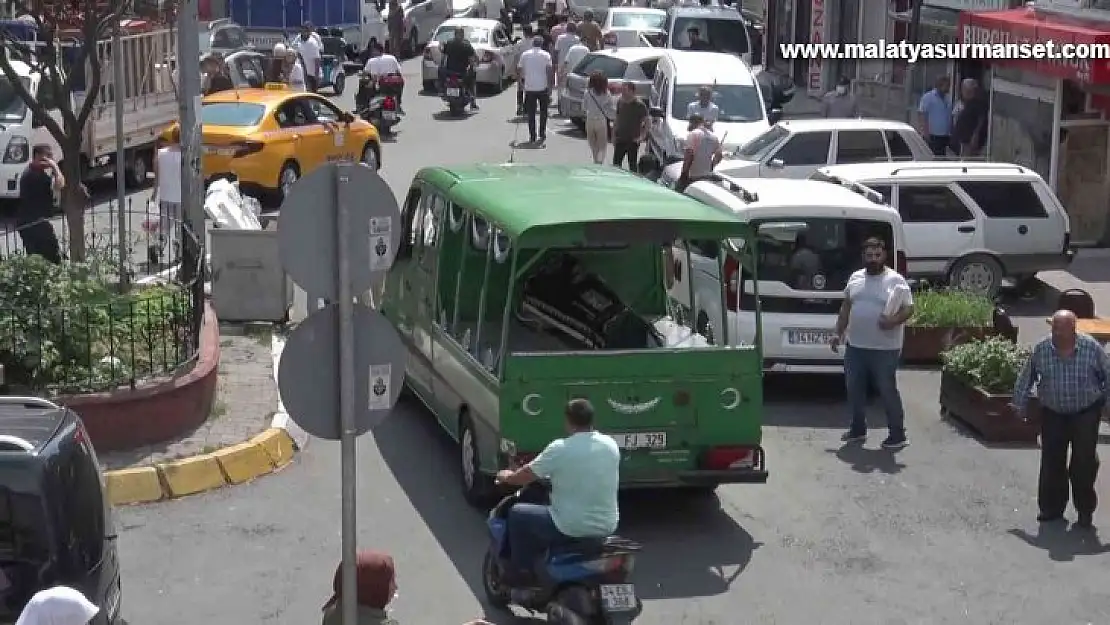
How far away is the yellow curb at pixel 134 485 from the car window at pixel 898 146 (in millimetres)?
12597

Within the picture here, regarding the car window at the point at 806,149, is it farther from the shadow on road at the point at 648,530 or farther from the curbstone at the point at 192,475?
the curbstone at the point at 192,475

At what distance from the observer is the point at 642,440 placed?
1075cm

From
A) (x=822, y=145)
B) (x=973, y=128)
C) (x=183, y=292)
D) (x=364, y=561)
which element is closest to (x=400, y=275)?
(x=183, y=292)

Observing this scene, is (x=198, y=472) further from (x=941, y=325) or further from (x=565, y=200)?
(x=941, y=325)

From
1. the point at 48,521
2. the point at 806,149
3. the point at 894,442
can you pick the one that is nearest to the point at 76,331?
the point at 48,521

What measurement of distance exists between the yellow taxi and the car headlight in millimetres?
2214

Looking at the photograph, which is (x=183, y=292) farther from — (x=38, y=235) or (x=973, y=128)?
(x=973, y=128)

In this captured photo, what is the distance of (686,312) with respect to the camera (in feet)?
42.0

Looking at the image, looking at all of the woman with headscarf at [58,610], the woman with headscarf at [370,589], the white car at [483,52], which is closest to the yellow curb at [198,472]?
the woman with headscarf at [370,589]

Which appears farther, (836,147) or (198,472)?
(836,147)

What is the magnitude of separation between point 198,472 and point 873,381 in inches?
204

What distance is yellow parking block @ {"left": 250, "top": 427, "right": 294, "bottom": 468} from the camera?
12.2 m

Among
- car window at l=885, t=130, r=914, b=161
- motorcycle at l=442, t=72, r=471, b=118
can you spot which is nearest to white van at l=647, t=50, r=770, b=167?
car window at l=885, t=130, r=914, b=161

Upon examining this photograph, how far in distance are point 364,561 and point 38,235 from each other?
35.7 ft
